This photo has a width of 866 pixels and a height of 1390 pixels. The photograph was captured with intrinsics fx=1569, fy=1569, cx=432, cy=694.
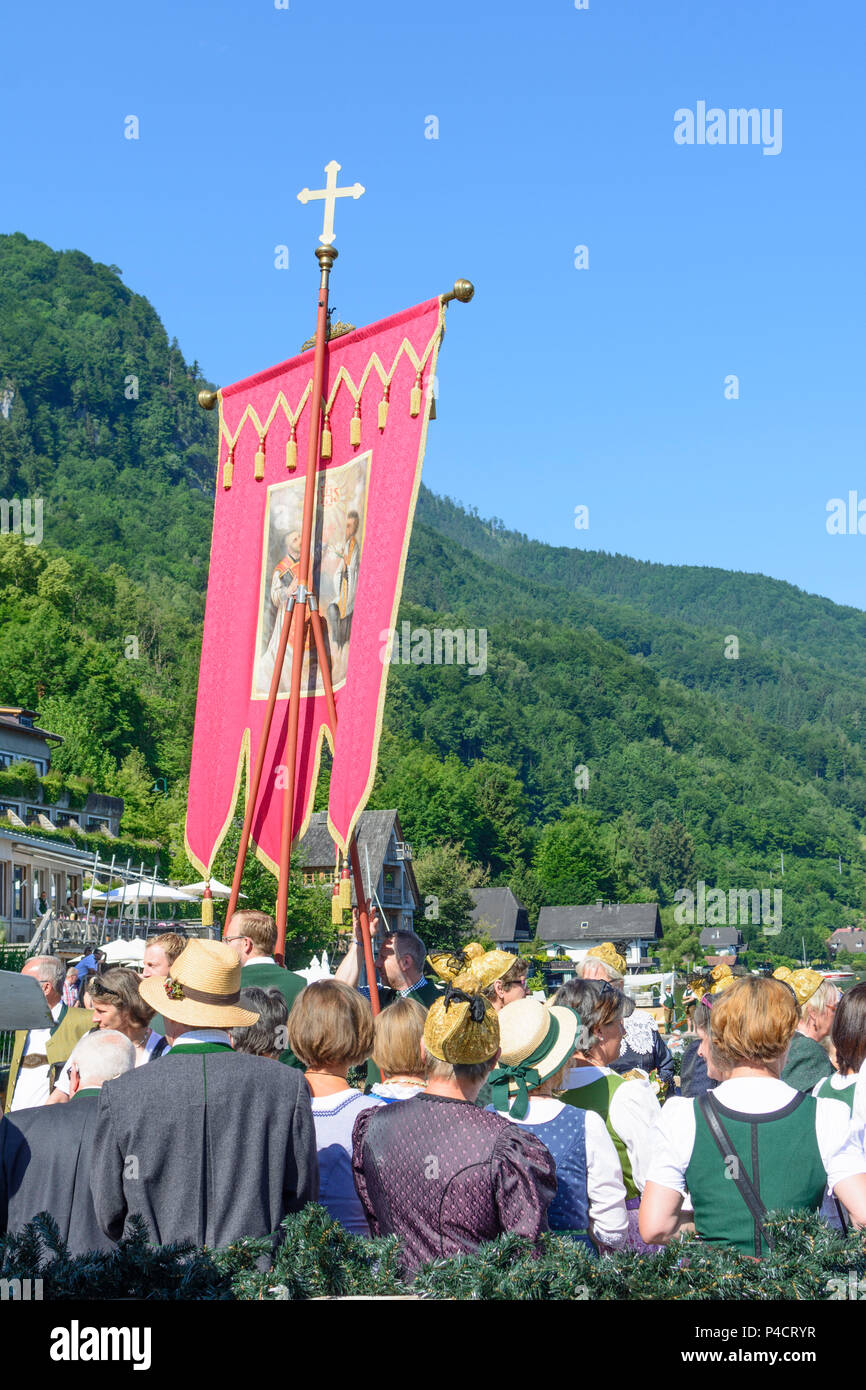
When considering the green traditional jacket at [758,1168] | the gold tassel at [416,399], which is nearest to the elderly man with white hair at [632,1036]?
the green traditional jacket at [758,1168]

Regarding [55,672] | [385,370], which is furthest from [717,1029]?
[55,672]

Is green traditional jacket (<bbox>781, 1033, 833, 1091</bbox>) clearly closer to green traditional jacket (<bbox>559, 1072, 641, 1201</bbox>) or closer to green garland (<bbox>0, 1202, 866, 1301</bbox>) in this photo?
green traditional jacket (<bbox>559, 1072, 641, 1201</bbox>)

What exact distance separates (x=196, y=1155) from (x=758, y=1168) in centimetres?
185

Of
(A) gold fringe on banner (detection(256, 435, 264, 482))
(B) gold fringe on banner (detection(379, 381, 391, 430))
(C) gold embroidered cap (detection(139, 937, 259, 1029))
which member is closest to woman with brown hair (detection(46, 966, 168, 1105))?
(C) gold embroidered cap (detection(139, 937, 259, 1029))

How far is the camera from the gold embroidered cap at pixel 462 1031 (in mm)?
5160

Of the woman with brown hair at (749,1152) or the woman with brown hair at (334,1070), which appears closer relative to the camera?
the woman with brown hair at (749,1152)

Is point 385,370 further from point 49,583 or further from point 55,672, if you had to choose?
point 49,583

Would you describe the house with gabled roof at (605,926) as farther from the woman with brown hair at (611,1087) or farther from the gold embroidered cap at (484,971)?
the woman with brown hair at (611,1087)

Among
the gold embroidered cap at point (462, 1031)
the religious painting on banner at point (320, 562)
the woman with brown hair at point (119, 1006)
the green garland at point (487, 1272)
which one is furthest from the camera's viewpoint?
the religious painting on banner at point (320, 562)

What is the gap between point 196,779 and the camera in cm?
1555

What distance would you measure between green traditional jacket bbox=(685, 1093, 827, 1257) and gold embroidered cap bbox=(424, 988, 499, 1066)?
2.47 ft

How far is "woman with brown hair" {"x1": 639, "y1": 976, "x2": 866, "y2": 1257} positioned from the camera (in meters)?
4.76

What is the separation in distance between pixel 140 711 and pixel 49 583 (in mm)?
9653

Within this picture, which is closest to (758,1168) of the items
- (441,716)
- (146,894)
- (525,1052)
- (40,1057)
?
(525,1052)
